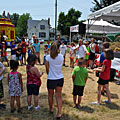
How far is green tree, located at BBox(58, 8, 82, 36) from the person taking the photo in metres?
49.9

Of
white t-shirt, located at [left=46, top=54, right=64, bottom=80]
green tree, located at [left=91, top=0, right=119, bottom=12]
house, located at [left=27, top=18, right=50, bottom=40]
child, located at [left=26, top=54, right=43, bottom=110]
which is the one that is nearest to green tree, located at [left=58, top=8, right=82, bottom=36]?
house, located at [left=27, top=18, right=50, bottom=40]

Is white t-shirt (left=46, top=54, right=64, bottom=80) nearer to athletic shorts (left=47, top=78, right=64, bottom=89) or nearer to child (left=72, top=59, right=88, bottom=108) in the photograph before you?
athletic shorts (left=47, top=78, right=64, bottom=89)

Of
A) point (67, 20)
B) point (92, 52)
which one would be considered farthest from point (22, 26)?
point (92, 52)

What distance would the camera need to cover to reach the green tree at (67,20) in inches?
1964

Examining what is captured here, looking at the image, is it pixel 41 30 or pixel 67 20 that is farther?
pixel 41 30

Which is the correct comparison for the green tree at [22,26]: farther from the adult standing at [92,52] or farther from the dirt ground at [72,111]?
the dirt ground at [72,111]

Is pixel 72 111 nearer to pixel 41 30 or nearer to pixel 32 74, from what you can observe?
pixel 32 74

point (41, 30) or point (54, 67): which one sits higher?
point (41, 30)

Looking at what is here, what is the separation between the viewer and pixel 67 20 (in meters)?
50.9

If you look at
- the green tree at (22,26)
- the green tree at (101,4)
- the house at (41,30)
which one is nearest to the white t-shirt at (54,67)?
the green tree at (101,4)

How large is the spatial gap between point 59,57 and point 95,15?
23.7 ft

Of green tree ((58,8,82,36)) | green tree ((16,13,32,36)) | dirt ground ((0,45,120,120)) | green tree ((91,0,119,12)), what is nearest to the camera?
dirt ground ((0,45,120,120))

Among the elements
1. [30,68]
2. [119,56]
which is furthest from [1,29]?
[30,68]

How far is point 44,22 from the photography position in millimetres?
60188
